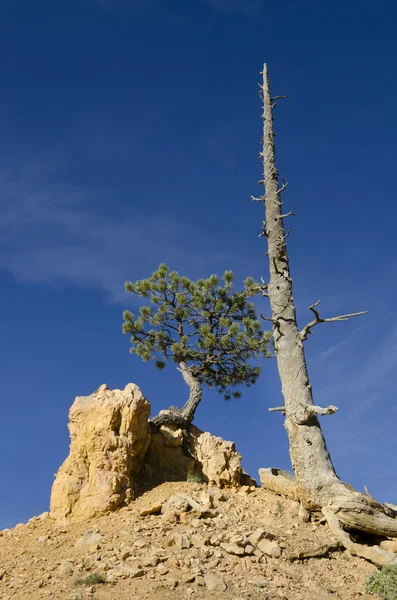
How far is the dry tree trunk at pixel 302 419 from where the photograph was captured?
10602mm

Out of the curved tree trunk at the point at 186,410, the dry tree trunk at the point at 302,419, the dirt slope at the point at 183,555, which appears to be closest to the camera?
the dirt slope at the point at 183,555

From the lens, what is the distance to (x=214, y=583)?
26.6 feet

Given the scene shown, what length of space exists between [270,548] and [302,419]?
124 inches

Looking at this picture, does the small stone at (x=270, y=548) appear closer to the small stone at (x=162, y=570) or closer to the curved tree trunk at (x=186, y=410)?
the small stone at (x=162, y=570)

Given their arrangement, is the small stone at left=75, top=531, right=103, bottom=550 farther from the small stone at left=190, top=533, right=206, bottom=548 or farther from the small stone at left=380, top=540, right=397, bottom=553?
the small stone at left=380, top=540, right=397, bottom=553

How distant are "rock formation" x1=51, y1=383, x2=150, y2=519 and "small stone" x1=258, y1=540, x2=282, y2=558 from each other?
134 inches

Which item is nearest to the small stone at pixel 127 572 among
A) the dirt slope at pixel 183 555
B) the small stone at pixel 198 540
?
the dirt slope at pixel 183 555

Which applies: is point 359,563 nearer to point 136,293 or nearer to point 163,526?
point 163,526

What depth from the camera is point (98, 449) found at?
39.5ft

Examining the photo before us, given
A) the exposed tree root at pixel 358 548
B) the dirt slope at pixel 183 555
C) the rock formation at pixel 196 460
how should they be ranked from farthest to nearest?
the rock formation at pixel 196 460 < the exposed tree root at pixel 358 548 < the dirt slope at pixel 183 555

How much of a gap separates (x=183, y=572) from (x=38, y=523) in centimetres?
475

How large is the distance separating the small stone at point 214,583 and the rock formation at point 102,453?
3619 millimetres

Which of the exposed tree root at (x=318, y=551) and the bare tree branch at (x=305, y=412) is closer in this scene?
the exposed tree root at (x=318, y=551)

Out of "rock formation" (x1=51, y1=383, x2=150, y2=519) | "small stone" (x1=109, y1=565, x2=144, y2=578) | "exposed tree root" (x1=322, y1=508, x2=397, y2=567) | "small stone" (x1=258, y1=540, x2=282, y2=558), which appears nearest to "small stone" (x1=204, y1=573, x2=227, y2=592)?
"small stone" (x1=109, y1=565, x2=144, y2=578)
